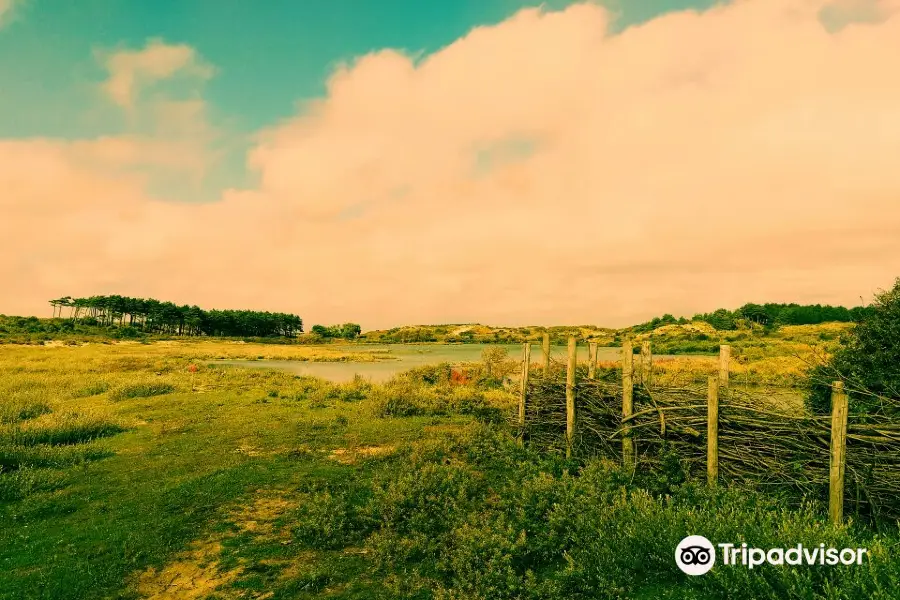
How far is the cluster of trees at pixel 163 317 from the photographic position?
129625 millimetres

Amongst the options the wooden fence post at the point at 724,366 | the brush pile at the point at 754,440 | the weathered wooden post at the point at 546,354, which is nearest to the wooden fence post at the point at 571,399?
the brush pile at the point at 754,440

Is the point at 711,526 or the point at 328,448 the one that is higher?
the point at 711,526

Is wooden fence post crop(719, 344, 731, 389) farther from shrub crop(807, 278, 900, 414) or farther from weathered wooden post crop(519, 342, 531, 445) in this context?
weathered wooden post crop(519, 342, 531, 445)

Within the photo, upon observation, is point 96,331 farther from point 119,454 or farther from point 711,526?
point 711,526

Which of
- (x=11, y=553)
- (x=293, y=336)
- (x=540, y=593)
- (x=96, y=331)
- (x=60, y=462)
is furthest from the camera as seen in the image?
(x=293, y=336)

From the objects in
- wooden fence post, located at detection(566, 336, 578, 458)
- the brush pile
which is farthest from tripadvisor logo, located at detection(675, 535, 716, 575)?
wooden fence post, located at detection(566, 336, 578, 458)

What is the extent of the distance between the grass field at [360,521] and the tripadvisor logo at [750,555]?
132 mm

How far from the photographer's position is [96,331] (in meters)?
102

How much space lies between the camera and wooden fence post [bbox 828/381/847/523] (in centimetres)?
701

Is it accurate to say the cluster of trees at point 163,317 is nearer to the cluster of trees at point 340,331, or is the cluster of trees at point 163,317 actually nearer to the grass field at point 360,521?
the cluster of trees at point 340,331

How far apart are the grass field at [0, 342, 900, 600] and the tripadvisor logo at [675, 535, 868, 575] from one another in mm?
132

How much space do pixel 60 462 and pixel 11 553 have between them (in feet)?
20.0

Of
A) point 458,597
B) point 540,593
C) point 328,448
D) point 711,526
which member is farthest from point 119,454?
point 711,526

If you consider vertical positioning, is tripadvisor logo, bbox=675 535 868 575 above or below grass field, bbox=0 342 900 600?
above
